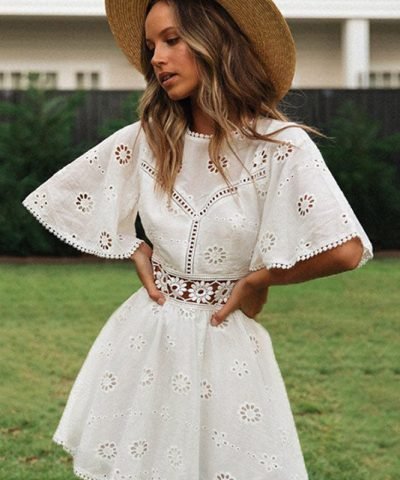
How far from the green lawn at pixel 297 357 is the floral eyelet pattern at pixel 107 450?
1.87 metres

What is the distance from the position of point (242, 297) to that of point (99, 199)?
57cm

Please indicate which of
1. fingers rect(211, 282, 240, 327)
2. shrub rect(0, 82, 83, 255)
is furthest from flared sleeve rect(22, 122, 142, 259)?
shrub rect(0, 82, 83, 255)

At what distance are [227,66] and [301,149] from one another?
0.29 m

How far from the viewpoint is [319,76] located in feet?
57.5

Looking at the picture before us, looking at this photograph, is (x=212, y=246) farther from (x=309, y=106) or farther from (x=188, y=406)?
(x=309, y=106)

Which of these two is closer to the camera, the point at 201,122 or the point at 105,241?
the point at 201,122

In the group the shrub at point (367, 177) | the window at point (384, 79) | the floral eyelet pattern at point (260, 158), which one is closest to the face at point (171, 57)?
the floral eyelet pattern at point (260, 158)

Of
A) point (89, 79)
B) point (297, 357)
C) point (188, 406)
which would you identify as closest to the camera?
point (188, 406)

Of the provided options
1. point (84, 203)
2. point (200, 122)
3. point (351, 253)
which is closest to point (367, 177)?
Result: point (84, 203)

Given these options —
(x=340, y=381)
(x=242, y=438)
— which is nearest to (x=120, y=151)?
(x=242, y=438)

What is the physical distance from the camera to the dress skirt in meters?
2.88

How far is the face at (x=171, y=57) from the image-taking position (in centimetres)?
280

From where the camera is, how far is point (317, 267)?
2.73m

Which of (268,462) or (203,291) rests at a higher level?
(203,291)
